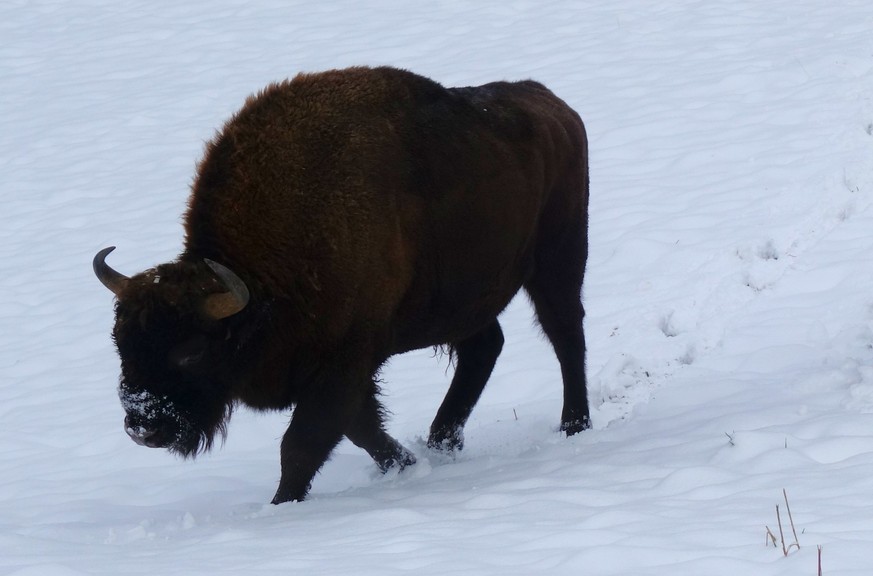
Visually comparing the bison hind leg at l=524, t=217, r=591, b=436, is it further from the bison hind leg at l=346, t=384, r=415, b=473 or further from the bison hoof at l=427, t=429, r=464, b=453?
the bison hind leg at l=346, t=384, r=415, b=473

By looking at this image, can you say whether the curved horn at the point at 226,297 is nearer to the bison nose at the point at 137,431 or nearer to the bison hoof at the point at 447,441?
the bison nose at the point at 137,431

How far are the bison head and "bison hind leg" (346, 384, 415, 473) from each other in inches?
38.2

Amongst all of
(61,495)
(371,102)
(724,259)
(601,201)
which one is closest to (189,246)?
(371,102)

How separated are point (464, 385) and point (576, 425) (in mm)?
655

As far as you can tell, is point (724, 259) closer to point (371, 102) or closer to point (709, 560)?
point (371, 102)

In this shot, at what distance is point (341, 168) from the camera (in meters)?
5.22

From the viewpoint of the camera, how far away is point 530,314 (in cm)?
842

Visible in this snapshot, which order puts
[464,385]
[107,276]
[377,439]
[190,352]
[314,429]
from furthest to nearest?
[464,385]
[377,439]
[314,429]
[107,276]
[190,352]

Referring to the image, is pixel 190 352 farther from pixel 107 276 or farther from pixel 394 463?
pixel 394 463

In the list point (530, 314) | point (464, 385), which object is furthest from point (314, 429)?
point (530, 314)

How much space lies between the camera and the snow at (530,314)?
3.96 meters

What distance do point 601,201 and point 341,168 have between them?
4.76 metres

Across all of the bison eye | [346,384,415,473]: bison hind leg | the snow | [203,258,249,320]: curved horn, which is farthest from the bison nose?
[346,384,415,473]: bison hind leg

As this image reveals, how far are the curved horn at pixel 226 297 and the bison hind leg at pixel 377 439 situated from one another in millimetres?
1071
